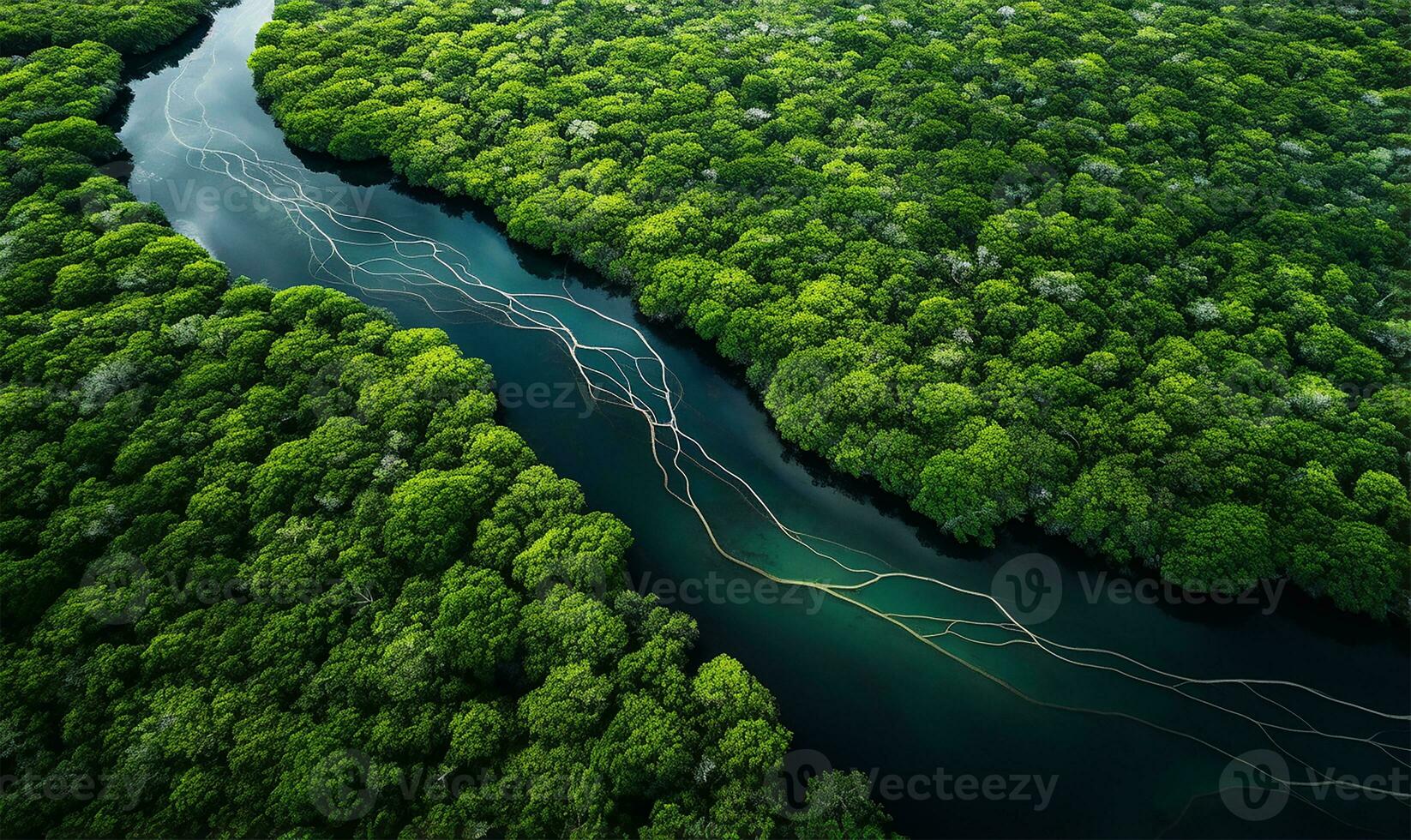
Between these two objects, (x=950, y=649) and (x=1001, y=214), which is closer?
(x=950, y=649)

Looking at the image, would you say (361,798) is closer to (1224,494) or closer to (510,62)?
(1224,494)

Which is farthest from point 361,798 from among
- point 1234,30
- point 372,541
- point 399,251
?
point 1234,30
